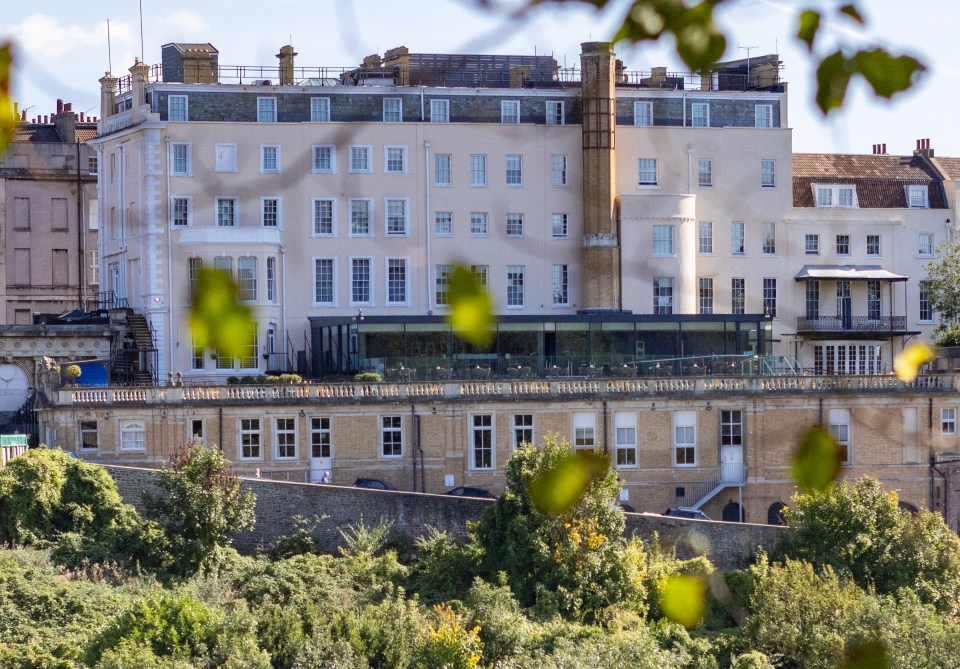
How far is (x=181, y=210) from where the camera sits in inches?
2044

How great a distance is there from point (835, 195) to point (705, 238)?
676cm

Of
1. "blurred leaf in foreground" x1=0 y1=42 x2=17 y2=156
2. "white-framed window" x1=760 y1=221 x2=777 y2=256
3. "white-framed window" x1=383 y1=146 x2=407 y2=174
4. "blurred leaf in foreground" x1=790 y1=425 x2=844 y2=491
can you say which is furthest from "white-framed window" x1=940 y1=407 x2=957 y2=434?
"blurred leaf in foreground" x1=0 y1=42 x2=17 y2=156

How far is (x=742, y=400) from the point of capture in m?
46.1

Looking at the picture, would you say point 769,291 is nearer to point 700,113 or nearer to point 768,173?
point 768,173

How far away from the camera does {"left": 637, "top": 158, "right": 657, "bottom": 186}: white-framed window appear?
56125mm

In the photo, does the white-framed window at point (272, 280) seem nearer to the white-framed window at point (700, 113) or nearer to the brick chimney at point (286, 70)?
the brick chimney at point (286, 70)

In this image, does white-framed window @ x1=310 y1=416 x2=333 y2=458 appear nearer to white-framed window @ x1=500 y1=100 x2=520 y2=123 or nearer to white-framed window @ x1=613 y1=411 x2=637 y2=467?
white-framed window @ x1=613 y1=411 x2=637 y2=467

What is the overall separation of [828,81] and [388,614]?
1107 inches

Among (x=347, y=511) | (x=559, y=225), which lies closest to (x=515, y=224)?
(x=559, y=225)

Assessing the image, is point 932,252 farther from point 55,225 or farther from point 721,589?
point 55,225

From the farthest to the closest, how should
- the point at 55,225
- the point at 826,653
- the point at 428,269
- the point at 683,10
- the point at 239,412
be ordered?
the point at 55,225, the point at 428,269, the point at 239,412, the point at 826,653, the point at 683,10

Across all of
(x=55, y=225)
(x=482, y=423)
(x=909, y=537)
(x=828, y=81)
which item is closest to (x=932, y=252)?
(x=482, y=423)

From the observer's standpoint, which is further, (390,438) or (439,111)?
(439,111)

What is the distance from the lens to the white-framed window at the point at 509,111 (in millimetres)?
55759
